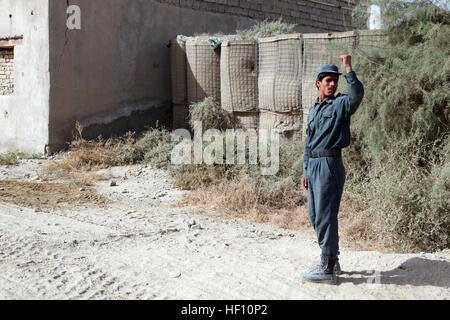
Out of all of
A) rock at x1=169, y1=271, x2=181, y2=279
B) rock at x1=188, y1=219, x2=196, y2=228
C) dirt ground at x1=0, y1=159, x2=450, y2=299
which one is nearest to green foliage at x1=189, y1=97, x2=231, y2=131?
dirt ground at x1=0, y1=159, x2=450, y2=299

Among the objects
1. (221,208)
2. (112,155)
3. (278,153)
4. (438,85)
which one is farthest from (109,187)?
(438,85)

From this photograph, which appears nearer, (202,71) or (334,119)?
(334,119)

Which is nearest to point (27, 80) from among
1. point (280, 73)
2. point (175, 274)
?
point (280, 73)

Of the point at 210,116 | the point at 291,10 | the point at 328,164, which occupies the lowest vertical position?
the point at 328,164

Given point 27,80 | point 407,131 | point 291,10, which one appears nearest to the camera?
point 407,131

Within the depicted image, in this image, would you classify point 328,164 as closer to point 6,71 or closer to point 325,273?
point 325,273

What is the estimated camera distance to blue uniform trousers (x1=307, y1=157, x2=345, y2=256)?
3.52 meters

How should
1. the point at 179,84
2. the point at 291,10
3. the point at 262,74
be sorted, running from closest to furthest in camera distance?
the point at 262,74 < the point at 179,84 < the point at 291,10

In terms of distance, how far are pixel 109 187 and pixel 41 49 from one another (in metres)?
3.36

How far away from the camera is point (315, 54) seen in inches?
302

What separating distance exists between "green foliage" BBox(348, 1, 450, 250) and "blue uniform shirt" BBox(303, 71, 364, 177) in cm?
136

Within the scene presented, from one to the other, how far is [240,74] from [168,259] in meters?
5.26

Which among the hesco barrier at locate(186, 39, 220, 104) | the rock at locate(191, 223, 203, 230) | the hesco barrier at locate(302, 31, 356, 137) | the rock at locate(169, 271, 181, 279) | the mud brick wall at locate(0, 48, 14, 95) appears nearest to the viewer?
the rock at locate(169, 271, 181, 279)

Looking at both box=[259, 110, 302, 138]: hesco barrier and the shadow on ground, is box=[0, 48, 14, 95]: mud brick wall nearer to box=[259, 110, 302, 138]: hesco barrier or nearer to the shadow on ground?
box=[259, 110, 302, 138]: hesco barrier
